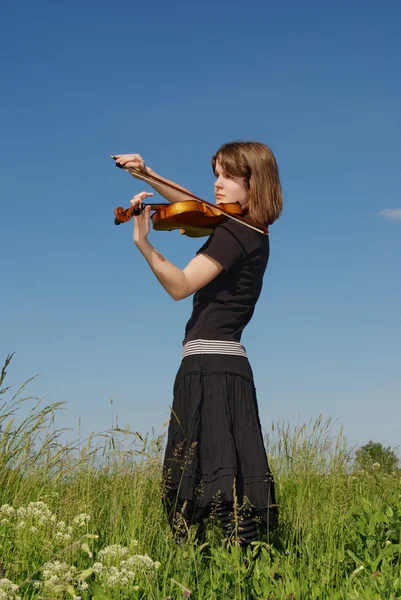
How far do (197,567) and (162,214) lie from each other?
1.98 m

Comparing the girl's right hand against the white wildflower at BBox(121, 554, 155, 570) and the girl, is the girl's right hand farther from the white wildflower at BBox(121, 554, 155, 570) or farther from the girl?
the white wildflower at BBox(121, 554, 155, 570)

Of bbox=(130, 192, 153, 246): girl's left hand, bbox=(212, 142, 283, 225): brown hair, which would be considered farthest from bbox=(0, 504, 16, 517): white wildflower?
bbox=(212, 142, 283, 225): brown hair

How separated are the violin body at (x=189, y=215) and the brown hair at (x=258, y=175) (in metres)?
0.15

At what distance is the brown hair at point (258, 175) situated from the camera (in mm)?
4309

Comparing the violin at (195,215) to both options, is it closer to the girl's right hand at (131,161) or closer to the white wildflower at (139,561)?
the girl's right hand at (131,161)

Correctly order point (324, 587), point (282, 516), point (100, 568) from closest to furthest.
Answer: point (100, 568) → point (324, 587) → point (282, 516)

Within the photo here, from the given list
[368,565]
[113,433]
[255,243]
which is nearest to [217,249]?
[255,243]

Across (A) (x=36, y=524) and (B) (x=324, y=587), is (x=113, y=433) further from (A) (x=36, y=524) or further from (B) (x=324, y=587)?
(B) (x=324, y=587)

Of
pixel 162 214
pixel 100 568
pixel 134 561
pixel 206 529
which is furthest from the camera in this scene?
pixel 206 529

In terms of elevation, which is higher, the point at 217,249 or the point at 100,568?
the point at 217,249

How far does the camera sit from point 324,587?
3488 mm

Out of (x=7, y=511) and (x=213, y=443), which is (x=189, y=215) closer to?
(x=213, y=443)

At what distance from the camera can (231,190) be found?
4.39m

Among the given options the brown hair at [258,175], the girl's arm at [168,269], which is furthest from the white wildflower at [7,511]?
the brown hair at [258,175]
